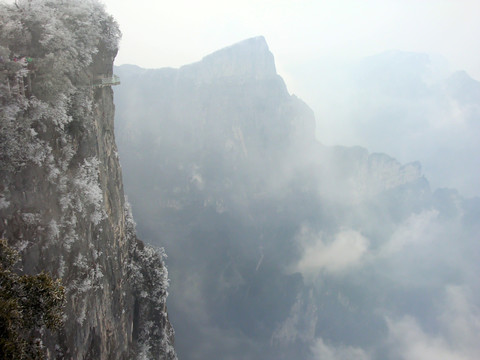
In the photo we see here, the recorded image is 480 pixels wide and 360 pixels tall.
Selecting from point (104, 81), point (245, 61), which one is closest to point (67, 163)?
point (104, 81)

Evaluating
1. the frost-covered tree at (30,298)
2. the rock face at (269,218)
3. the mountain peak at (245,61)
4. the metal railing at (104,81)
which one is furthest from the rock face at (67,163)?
the mountain peak at (245,61)

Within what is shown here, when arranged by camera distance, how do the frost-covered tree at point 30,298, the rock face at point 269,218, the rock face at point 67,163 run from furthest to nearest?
the rock face at point 269,218 → the rock face at point 67,163 → the frost-covered tree at point 30,298

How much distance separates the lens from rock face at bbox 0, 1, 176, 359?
15062 millimetres

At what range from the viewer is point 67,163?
59.7 ft

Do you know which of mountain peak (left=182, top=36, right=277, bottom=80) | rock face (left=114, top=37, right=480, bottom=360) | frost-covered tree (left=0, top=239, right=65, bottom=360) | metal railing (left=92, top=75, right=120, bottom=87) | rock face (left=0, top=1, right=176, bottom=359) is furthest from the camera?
mountain peak (left=182, top=36, right=277, bottom=80)

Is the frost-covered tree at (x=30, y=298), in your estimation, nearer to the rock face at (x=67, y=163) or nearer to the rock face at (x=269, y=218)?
the rock face at (x=67, y=163)

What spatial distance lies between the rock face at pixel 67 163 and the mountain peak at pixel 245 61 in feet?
374

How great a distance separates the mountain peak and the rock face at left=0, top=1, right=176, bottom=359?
114m

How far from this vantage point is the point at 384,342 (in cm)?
11800

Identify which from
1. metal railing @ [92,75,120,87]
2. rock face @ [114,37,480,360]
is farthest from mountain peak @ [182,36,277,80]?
metal railing @ [92,75,120,87]

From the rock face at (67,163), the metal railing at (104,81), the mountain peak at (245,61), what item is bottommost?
the rock face at (67,163)

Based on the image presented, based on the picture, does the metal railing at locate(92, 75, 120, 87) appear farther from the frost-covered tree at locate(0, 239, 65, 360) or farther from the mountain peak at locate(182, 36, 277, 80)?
the mountain peak at locate(182, 36, 277, 80)

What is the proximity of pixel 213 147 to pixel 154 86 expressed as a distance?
137ft

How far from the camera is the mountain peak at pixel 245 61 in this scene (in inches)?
5187
